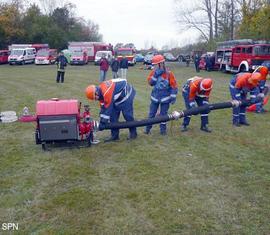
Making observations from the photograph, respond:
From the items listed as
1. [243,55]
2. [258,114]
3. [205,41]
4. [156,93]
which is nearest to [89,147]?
[156,93]

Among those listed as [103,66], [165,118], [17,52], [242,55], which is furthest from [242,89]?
[17,52]

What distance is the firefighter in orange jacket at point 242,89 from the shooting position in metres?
8.40

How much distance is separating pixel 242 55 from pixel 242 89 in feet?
60.5

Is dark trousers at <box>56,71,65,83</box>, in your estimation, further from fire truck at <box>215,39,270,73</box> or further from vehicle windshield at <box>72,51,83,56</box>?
vehicle windshield at <box>72,51,83,56</box>

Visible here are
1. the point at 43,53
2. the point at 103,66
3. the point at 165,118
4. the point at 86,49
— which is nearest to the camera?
the point at 165,118

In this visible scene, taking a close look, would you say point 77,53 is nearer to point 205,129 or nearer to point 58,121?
point 205,129

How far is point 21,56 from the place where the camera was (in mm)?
37469

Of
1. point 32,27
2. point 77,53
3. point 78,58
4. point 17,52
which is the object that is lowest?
point 78,58

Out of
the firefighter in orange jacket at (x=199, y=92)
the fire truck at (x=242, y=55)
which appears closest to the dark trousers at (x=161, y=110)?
the firefighter in orange jacket at (x=199, y=92)

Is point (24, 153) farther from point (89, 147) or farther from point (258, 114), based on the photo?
point (258, 114)

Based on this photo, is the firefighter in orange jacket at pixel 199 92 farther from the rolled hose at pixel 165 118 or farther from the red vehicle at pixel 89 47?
the red vehicle at pixel 89 47

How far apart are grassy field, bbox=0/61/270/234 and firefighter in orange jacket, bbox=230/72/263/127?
82 cm

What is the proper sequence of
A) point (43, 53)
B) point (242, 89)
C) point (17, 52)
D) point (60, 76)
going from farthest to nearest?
point (43, 53) < point (17, 52) < point (60, 76) < point (242, 89)

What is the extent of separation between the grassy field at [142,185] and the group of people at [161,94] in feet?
1.81
